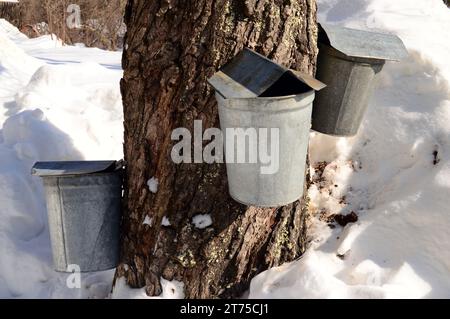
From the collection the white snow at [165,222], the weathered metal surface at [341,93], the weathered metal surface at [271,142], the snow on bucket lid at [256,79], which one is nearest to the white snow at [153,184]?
the white snow at [165,222]

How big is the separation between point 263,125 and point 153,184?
641 mm

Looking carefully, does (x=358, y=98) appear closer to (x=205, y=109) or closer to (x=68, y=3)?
(x=205, y=109)

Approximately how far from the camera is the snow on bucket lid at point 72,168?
2.00 metres

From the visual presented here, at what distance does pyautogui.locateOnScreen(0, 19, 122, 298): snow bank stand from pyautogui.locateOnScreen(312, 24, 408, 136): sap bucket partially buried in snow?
4.26 feet

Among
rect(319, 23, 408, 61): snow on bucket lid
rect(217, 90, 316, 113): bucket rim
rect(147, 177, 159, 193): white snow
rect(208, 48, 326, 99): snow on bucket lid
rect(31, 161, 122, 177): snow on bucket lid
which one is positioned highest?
rect(319, 23, 408, 61): snow on bucket lid

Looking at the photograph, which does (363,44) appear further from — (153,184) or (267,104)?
(153,184)

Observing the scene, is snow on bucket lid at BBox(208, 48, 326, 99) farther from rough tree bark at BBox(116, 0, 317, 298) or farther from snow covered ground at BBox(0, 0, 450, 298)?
snow covered ground at BBox(0, 0, 450, 298)

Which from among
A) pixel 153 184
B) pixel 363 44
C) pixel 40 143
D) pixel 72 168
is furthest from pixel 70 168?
pixel 363 44

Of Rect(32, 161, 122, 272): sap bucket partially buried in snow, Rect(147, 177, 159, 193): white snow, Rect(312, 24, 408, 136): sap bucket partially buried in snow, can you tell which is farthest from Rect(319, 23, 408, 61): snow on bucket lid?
Rect(32, 161, 122, 272): sap bucket partially buried in snow

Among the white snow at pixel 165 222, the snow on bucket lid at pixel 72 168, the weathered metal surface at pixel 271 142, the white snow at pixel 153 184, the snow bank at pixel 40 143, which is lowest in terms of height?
the snow bank at pixel 40 143

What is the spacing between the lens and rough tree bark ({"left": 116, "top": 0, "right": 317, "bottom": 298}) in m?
1.92

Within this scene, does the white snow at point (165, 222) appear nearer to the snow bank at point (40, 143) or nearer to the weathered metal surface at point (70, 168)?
the weathered metal surface at point (70, 168)

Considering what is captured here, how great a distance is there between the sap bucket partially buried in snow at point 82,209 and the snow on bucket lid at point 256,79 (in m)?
0.68

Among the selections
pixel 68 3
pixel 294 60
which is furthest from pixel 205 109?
pixel 68 3
